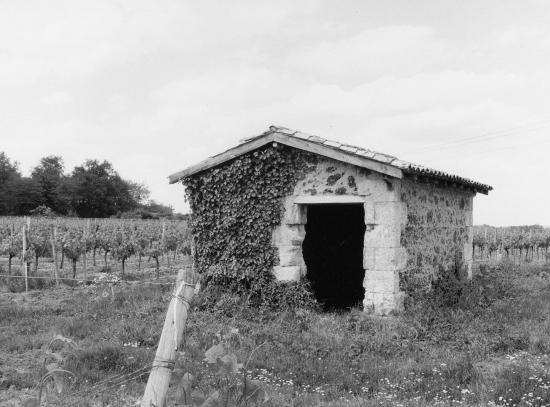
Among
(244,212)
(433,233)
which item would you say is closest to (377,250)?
(433,233)

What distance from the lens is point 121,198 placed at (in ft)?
230

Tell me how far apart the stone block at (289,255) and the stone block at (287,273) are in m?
0.07

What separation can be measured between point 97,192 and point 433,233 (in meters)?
60.4

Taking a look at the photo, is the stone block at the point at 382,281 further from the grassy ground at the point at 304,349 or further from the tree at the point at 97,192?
the tree at the point at 97,192

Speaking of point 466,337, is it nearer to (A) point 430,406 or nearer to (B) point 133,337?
(A) point 430,406

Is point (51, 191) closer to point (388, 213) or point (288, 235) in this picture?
point (288, 235)

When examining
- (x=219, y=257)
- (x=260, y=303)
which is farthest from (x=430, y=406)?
(x=219, y=257)

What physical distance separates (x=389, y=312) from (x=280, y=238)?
91.6 inches

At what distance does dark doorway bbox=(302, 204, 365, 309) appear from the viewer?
12.8 meters

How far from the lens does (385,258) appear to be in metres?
9.57

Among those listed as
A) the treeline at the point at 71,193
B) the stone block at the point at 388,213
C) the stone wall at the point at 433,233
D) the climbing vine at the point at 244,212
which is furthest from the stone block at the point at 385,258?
the treeline at the point at 71,193

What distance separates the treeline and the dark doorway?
47.7m

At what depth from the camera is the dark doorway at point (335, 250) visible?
12.8 meters

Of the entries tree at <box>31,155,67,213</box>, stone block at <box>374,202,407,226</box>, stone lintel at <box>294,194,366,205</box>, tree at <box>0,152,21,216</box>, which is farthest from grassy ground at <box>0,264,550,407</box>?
tree at <box>31,155,67,213</box>
